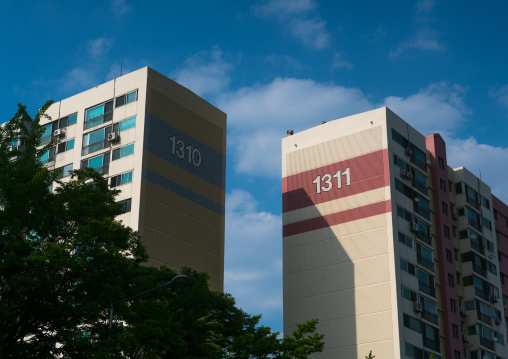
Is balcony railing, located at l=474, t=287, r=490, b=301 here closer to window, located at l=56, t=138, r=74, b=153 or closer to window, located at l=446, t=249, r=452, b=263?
window, located at l=446, t=249, r=452, b=263

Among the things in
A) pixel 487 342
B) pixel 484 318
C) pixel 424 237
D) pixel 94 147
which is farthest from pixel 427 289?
pixel 94 147

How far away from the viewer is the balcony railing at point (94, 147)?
77938 millimetres

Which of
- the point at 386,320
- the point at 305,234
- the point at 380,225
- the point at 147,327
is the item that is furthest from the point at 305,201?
the point at 147,327

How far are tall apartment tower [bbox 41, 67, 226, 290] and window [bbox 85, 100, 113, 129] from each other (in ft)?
0.32

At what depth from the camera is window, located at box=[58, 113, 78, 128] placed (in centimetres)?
8162

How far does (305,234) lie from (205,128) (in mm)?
15045

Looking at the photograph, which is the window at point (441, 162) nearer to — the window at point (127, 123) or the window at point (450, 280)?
the window at point (450, 280)

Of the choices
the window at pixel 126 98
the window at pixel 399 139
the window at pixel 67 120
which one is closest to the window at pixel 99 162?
the window at pixel 126 98

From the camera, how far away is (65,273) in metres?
36.6

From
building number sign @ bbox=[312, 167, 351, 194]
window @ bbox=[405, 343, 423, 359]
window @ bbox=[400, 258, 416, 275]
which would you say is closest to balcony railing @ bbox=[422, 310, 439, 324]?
window @ bbox=[405, 343, 423, 359]

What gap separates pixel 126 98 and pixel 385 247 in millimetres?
28295

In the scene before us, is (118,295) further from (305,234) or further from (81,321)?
(305,234)

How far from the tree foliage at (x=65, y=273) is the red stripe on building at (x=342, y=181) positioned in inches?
1589

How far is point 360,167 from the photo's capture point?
268 ft
